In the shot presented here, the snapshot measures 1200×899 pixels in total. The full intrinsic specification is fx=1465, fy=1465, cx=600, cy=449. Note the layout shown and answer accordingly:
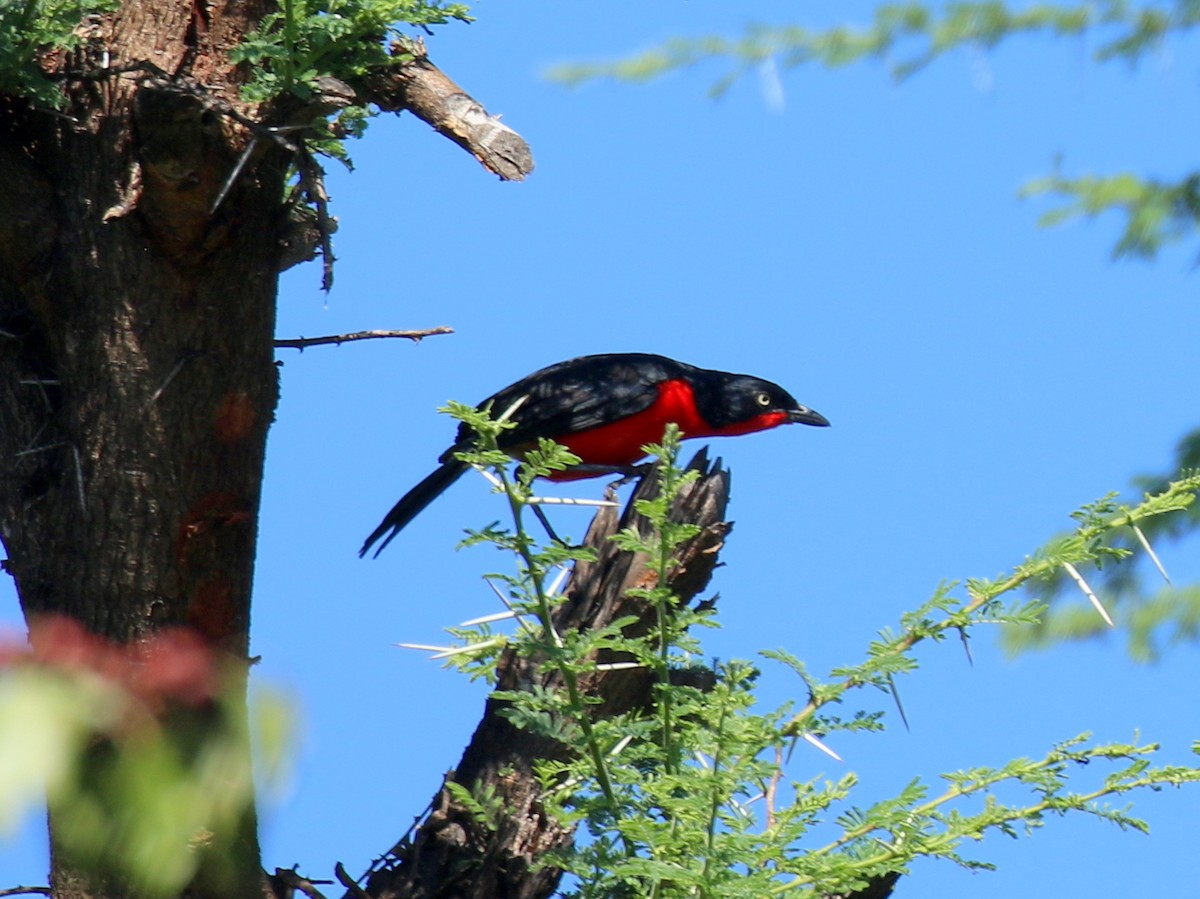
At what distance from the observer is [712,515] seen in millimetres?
3568

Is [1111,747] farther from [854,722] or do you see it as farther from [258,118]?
[258,118]

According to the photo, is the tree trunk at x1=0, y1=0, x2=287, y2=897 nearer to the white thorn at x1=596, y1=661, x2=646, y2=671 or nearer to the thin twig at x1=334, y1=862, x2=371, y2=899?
the thin twig at x1=334, y1=862, x2=371, y2=899

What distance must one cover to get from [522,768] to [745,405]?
10.9 feet

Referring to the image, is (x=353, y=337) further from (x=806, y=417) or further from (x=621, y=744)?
(x=806, y=417)

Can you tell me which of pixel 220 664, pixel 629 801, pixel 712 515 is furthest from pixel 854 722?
pixel 220 664

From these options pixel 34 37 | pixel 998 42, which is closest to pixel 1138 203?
pixel 998 42

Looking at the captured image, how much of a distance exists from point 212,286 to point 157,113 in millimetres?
345

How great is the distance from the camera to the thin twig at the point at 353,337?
3201 millimetres

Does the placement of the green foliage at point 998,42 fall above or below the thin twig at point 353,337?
above

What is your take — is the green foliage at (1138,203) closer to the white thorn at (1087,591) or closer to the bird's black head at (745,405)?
the bird's black head at (745,405)

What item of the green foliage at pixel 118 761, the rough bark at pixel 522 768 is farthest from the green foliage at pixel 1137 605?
the green foliage at pixel 118 761

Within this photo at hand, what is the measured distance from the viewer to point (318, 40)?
2.68m

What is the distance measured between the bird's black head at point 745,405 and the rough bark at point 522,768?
2.66 meters

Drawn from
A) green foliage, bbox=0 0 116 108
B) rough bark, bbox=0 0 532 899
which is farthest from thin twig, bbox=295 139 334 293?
green foliage, bbox=0 0 116 108
